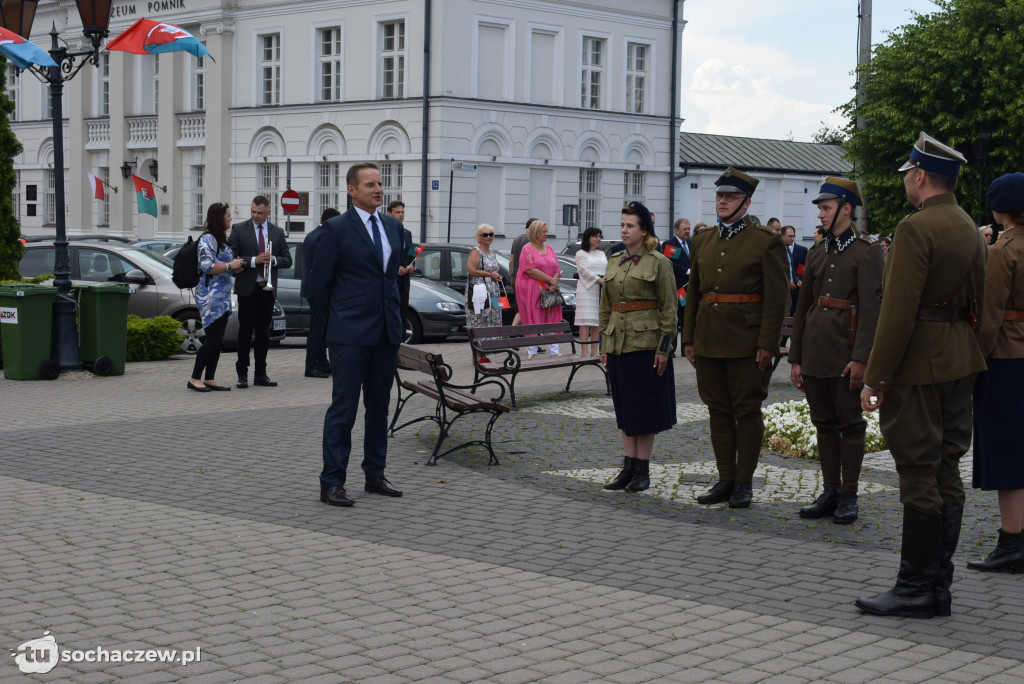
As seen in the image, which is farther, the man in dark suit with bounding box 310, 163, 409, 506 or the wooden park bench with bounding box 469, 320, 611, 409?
the wooden park bench with bounding box 469, 320, 611, 409

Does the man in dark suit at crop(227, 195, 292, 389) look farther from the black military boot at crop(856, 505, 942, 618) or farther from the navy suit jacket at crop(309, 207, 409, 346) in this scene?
the black military boot at crop(856, 505, 942, 618)

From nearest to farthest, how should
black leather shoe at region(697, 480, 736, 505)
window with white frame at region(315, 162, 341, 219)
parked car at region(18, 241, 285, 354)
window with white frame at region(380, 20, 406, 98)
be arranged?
black leather shoe at region(697, 480, 736, 505) < parked car at region(18, 241, 285, 354) < window with white frame at region(380, 20, 406, 98) < window with white frame at region(315, 162, 341, 219)

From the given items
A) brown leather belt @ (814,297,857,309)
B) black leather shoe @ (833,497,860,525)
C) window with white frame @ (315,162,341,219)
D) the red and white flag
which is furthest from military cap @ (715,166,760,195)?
the red and white flag

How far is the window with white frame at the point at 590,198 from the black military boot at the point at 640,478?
103ft

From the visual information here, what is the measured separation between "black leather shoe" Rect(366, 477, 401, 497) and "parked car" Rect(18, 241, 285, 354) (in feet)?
33.0

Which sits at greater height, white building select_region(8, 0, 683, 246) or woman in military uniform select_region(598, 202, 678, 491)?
white building select_region(8, 0, 683, 246)

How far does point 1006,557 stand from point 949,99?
29.0 metres

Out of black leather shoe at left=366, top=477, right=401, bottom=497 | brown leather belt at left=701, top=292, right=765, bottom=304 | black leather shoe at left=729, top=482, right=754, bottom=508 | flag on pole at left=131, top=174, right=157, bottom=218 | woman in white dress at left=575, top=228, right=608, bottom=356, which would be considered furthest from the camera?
flag on pole at left=131, top=174, right=157, bottom=218

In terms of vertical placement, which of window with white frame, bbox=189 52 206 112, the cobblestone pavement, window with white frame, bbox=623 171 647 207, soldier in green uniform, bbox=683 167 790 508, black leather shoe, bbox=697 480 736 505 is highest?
window with white frame, bbox=189 52 206 112

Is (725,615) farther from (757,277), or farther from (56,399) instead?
(56,399)

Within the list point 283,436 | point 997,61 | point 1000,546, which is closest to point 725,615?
point 1000,546

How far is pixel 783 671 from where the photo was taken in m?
5.04

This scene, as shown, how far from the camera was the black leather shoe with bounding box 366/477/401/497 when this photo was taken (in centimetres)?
834

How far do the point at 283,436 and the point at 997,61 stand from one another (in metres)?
26.9
